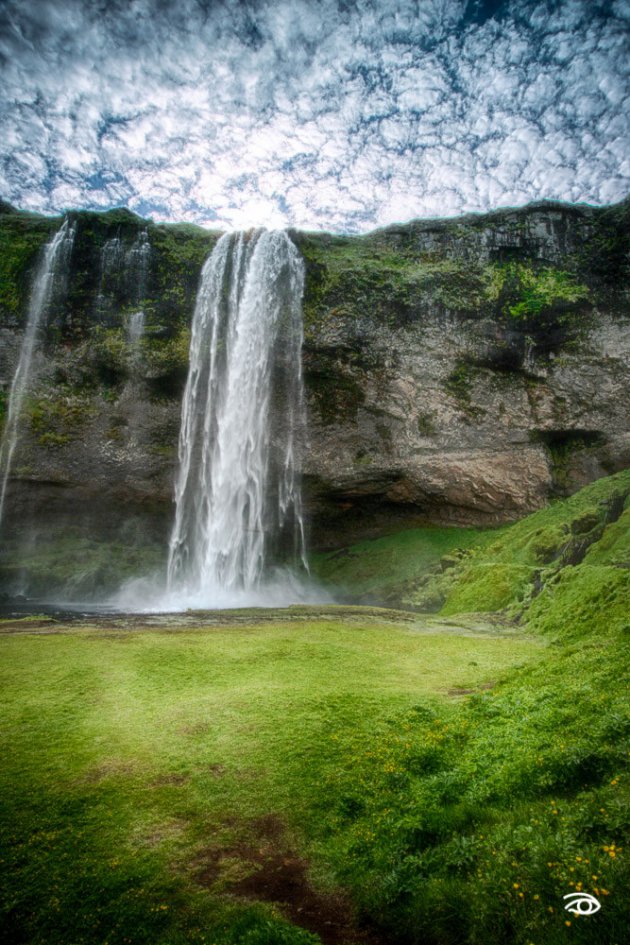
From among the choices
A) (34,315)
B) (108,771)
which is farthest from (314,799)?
(34,315)

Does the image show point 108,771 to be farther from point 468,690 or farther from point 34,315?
point 34,315


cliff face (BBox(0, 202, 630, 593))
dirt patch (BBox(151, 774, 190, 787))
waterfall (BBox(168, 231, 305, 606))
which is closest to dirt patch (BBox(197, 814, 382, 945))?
dirt patch (BBox(151, 774, 190, 787))

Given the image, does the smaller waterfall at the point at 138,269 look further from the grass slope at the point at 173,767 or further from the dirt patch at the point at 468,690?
the dirt patch at the point at 468,690

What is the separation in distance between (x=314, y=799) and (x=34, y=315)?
34.0m

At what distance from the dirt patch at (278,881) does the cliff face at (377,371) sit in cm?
2808

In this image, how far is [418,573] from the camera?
92.5 ft

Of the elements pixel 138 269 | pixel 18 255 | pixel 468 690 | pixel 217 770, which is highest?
pixel 18 255

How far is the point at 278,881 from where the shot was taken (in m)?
3.82

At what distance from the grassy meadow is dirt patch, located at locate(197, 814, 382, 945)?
0.02m

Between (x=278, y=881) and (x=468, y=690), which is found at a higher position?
(x=468, y=690)

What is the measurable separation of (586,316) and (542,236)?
6.07 meters

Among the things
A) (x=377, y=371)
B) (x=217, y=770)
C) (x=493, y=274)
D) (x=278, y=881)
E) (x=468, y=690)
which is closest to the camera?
(x=278, y=881)

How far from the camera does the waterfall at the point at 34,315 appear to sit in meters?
30.7

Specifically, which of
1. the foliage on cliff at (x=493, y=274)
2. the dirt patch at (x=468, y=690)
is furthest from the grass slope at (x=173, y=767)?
the foliage on cliff at (x=493, y=274)
